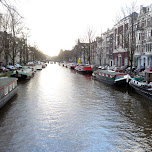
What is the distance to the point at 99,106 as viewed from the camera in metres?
16.1

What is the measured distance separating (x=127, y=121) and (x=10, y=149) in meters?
7.38

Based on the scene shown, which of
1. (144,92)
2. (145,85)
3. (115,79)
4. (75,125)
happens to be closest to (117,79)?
(115,79)

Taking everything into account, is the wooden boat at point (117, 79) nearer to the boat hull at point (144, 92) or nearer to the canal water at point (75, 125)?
the boat hull at point (144, 92)

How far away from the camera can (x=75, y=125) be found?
1161 centimetres

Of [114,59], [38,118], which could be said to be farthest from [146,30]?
[38,118]

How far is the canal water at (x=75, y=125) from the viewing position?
900cm

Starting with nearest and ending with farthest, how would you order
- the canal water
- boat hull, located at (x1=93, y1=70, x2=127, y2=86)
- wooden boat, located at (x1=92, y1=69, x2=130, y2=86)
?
the canal water < wooden boat, located at (x1=92, y1=69, x2=130, y2=86) < boat hull, located at (x1=93, y1=70, x2=127, y2=86)

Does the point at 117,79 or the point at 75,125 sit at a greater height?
the point at 117,79

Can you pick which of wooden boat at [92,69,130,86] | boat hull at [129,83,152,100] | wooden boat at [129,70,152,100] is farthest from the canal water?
wooden boat at [92,69,130,86]

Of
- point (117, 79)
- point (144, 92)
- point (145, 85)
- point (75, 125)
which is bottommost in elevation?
point (75, 125)

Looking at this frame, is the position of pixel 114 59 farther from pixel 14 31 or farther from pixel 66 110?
pixel 66 110

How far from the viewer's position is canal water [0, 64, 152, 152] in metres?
9.00

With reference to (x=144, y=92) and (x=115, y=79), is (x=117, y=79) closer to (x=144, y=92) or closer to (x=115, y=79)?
(x=115, y=79)

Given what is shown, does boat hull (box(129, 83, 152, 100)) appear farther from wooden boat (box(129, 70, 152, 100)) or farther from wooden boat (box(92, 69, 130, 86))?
wooden boat (box(92, 69, 130, 86))
